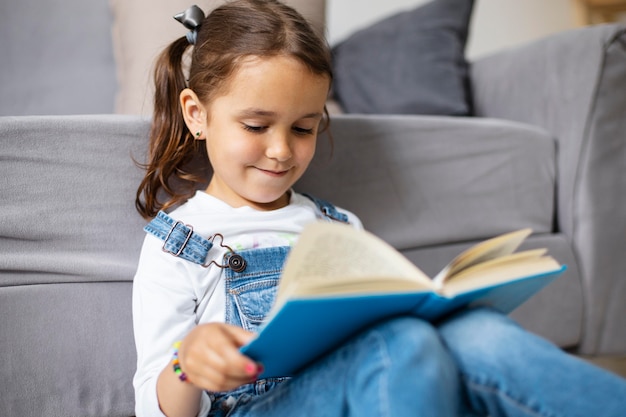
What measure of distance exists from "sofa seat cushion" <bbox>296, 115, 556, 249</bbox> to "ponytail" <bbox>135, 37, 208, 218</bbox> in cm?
21

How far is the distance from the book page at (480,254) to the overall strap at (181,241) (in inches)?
12.2

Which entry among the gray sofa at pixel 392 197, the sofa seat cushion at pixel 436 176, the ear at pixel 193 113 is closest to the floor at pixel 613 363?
the gray sofa at pixel 392 197

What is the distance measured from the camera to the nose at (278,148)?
78cm

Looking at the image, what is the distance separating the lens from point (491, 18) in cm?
256

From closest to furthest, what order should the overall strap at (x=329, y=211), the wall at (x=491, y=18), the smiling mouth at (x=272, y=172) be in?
the smiling mouth at (x=272, y=172), the overall strap at (x=329, y=211), the wall at (x=491, y=18)

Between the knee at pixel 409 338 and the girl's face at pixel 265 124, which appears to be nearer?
the knee at pixel 409 338

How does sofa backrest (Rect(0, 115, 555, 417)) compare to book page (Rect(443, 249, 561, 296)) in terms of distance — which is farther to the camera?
sofa backrest (Rect(0, 115, 555, 417))

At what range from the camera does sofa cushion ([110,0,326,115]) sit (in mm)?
1234

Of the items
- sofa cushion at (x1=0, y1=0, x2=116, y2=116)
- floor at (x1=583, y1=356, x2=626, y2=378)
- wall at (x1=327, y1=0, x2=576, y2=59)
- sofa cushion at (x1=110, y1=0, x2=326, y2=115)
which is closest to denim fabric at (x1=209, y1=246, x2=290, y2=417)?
sofa cushion at (x1=110, y1=0, x2=326, y2=115)

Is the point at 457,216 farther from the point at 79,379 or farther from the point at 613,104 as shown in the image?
the point at 79,379

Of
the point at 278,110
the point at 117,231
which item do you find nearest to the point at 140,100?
the point at 117,231

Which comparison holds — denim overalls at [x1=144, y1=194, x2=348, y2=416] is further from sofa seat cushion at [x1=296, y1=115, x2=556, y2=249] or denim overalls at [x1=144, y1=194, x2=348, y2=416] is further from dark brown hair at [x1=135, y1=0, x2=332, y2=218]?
sofa seat cushion at [x1=296, y1=115, x2=556, y2=249]

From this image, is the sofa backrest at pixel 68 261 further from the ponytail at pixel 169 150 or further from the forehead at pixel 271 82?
the forehead at pixel 271 82

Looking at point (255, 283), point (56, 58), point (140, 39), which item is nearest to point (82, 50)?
point (56, 58)
